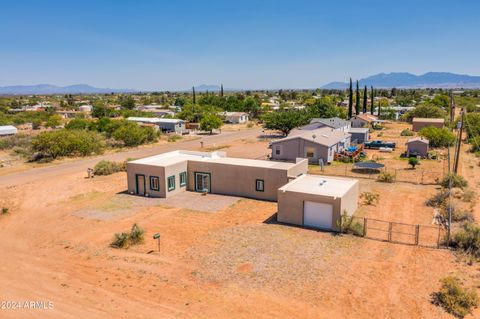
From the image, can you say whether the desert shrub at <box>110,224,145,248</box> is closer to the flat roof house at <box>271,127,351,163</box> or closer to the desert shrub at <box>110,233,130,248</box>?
the desert shrub at <box>110,233,130,248</box>

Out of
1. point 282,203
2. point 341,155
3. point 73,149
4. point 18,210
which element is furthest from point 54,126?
point 282,203

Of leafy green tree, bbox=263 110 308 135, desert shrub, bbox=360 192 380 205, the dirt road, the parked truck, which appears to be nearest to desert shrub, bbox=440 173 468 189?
desert shrub, bbox=360 192 380 205

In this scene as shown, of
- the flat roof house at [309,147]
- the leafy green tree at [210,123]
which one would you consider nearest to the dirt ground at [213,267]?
the flat roof house at [309,147]

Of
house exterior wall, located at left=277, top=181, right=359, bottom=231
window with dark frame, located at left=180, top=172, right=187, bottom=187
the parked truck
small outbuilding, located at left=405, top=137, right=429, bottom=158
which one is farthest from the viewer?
the parked truck

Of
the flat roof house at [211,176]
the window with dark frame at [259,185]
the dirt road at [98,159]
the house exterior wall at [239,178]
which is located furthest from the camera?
the dirt road at [98,159]

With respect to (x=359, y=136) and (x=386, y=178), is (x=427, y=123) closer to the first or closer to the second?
(x=359, y=136)

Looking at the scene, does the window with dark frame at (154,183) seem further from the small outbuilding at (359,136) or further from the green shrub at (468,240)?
the small outbuilding at (359,136)

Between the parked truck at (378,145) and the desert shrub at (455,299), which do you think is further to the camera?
the parked truck at (378,145)

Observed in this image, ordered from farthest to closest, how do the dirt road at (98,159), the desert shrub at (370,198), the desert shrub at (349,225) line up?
the dirt road at (98,159) < the desert shrub at (370,198) < the desert shrub at (349,225)
